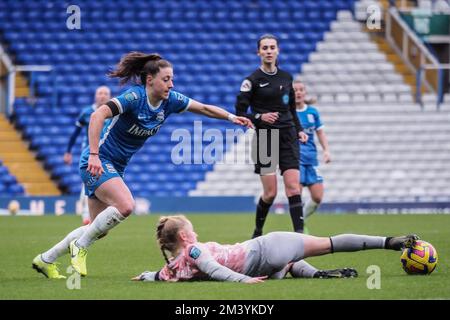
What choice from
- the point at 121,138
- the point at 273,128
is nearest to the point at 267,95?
the point at 273,128

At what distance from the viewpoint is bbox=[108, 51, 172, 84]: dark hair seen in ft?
28.2

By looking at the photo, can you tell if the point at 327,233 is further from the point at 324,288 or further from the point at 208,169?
the point at 208,169

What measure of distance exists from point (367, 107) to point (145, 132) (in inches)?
670

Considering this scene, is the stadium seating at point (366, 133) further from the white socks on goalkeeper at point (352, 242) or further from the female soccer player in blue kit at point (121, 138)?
the white socks on goalkeeper at point (352, 242)

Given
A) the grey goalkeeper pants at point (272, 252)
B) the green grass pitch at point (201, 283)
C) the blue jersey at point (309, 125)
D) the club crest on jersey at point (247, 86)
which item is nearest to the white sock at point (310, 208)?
the green grass pitch at point (201, 283)

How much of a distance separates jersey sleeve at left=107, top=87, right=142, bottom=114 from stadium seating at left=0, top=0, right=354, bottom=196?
47.4ft

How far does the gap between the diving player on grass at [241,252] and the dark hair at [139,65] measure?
1.49m

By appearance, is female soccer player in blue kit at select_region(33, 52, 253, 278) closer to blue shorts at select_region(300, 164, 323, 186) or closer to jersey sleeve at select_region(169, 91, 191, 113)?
jersey sleeve at select_region(169, 91, 191, 113)

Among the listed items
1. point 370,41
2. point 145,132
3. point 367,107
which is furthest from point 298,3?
point 145,132

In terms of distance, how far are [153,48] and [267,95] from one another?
1421 cm

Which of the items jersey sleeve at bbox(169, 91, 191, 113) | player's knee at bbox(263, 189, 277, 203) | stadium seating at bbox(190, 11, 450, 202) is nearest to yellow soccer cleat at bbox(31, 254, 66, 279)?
jersey sleeve at bbox(169, 91, 191, 113)

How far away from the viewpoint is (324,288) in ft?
23.8

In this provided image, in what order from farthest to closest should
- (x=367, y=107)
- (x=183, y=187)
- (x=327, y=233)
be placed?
(x=367, y=107), (x=183, y=187), (x=327, y=233)
